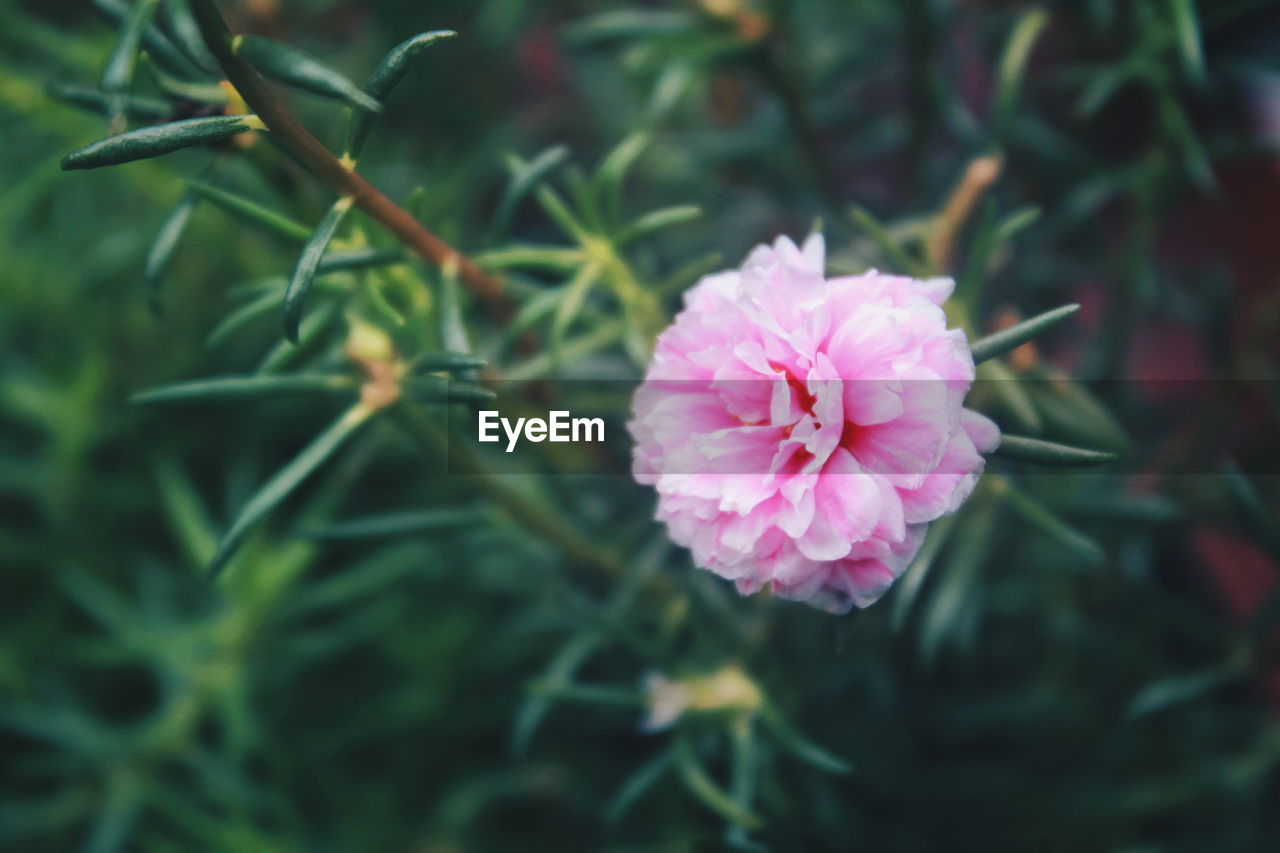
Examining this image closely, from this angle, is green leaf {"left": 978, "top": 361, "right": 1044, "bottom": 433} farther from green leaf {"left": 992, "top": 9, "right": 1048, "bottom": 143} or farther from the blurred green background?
green leaf {"left": 992, "top": 9, "right": 1048, "bottom": 143}

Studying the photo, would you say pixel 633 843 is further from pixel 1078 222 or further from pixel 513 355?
pixel 1078 222

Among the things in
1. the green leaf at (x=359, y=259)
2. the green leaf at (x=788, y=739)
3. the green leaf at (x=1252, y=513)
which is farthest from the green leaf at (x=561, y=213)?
the green leaf at (x=1252, y=513)

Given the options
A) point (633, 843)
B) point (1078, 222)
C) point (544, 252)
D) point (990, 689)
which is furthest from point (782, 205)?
point (633, 843)

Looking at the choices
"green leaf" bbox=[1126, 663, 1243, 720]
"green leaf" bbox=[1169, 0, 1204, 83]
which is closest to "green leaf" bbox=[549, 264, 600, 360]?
"green leaf" bbox=[1169, 0, 1204, 83]

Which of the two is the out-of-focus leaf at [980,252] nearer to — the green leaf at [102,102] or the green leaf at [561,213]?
the green leaf at [561,213]

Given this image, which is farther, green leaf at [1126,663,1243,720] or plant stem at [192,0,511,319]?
green leaf at [1126,663,1243,720]

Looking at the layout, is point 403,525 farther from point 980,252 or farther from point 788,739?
point 980,252

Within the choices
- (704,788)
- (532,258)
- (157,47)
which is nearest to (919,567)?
(704,788)
